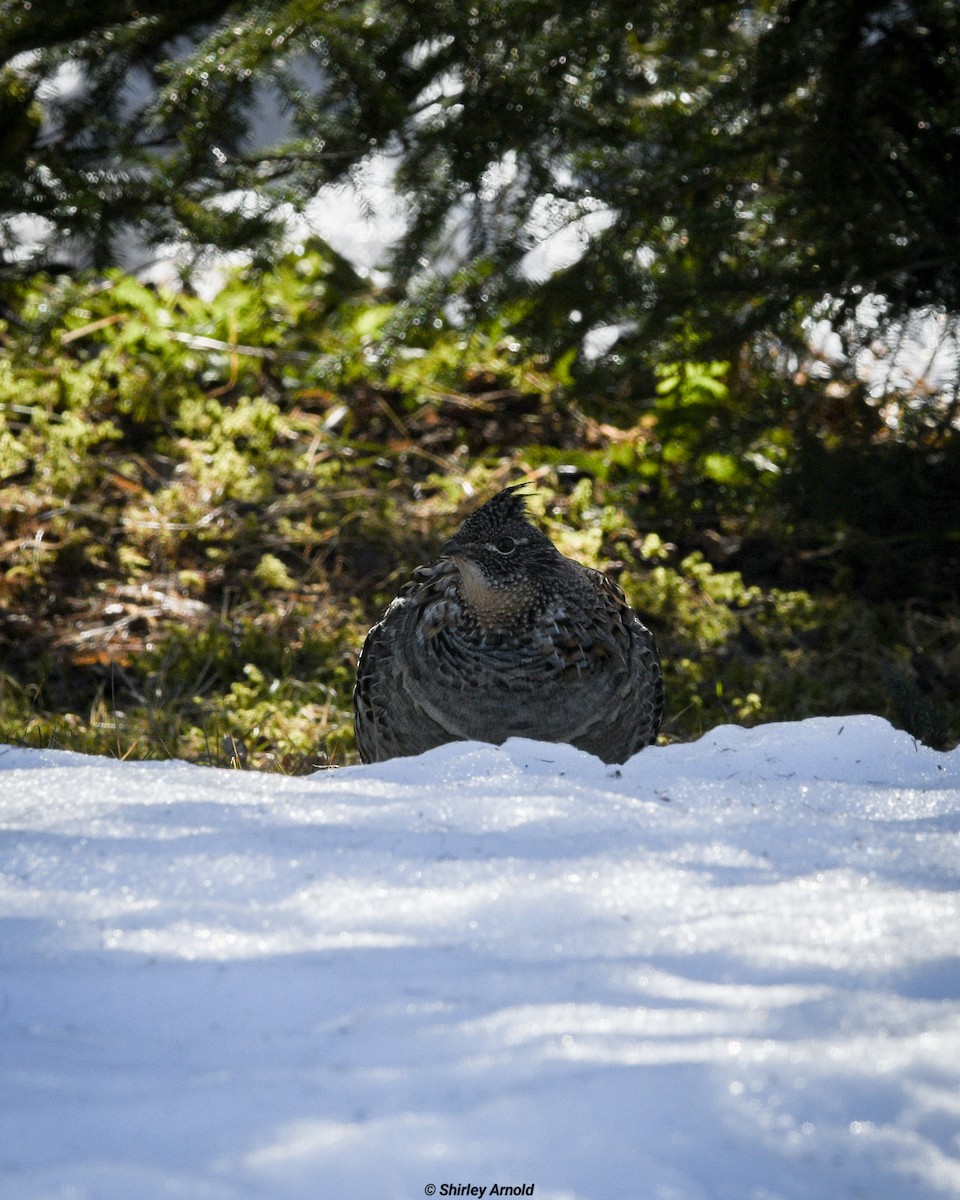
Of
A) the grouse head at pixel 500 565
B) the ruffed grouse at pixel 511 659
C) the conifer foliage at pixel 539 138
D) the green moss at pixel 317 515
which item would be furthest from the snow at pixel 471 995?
the conifer foliage at pixel 539 138

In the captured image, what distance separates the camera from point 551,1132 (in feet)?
4.52

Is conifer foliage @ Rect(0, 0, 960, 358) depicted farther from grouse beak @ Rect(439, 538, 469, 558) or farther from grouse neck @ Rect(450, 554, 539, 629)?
grouse neck @ Rect(450, 554, 539, 629)

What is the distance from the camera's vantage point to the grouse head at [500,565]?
3256mm

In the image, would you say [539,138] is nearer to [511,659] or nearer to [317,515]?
[511,659]

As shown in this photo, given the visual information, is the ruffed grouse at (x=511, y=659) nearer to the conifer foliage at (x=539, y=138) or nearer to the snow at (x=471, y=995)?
the snow at (x=471, y=995)

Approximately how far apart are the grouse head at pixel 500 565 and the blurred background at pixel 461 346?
2.93 ft

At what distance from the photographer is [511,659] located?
10.6 ft

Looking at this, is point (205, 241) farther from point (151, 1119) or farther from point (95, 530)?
point (151, 1119)

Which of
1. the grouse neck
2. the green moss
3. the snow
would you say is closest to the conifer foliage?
the green moss

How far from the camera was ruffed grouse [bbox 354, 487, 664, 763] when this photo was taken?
10.5 feet

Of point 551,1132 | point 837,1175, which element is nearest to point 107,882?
point 551,1132

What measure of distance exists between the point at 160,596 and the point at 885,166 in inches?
132

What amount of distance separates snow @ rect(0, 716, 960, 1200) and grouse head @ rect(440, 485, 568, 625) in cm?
112

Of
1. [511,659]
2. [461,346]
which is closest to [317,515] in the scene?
[461,346]
